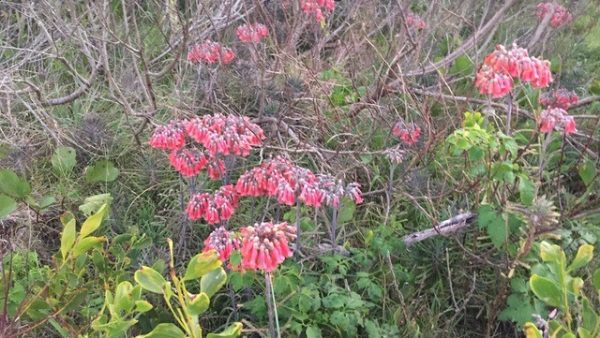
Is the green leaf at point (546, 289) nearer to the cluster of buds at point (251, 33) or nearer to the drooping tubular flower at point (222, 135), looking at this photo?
the drooping tubular flower at point (222, 135)

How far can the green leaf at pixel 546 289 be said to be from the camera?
131cm

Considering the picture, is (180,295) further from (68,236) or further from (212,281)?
(68,236)

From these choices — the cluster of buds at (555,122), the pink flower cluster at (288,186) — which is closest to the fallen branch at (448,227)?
the cluster of buds at (555,122)

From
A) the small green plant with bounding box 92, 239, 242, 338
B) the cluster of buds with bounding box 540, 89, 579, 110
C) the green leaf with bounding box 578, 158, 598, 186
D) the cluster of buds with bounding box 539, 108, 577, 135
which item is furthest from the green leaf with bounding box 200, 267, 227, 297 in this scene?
the cluster of buds with bounding box 540, 89, 579, 110

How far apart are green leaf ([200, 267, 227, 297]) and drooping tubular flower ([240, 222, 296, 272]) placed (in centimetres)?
24

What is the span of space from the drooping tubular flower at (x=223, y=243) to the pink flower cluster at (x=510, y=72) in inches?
38.4

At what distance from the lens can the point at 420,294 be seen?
252 cm

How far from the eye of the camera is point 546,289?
1.32m

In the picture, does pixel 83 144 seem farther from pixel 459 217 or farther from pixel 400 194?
pixel 459 217

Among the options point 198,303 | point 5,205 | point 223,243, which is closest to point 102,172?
point 5,205

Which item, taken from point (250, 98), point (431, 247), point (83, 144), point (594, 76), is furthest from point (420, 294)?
point (594, 76)

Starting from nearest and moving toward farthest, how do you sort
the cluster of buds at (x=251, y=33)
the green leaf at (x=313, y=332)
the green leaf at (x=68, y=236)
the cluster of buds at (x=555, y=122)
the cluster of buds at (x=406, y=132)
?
1. the green leaf at (x=68, y=236)
2. the green leaf at (x=313, y=332)
3. the cluster of buds at (x=555, y=122)
4. the cluster of buds at (x=406, y=132)
5. the cluster of buds at (x=251, y=33)

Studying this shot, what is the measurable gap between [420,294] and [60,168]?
5.31 feet

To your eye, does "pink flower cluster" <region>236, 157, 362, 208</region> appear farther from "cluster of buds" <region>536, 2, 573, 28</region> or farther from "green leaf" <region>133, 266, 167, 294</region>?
"cluster of buds" <region>536, 2, 573, 28</region>
